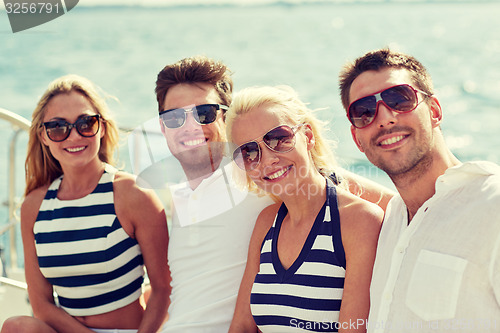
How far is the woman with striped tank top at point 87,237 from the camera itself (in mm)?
2613

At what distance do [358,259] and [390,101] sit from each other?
580mm

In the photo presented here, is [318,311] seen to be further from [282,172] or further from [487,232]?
[487,232]

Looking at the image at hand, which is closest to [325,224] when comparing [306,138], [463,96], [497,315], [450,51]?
[306,138]

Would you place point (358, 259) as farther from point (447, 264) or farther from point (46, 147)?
point (46, 147)

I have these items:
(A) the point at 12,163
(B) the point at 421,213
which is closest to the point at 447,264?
(B) the point at 421,213

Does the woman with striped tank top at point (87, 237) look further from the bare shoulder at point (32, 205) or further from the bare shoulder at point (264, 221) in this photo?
the bare shoulder at point (264, 221)

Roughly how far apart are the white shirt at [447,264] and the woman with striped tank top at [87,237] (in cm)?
124

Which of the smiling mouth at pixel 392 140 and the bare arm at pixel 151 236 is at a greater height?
the smiling mouth at pixel 392 140

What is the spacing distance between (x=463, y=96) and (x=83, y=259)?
1905cm

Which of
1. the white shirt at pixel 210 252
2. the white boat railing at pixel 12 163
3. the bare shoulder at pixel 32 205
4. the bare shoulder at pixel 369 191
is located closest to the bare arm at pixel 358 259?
the bare shoulder at pixel 369 191

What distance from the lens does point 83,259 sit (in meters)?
2.61

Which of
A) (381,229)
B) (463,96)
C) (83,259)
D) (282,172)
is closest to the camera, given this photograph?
(381,229)

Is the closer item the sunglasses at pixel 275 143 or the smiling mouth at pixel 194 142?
the sunglasses at pixel 275 143

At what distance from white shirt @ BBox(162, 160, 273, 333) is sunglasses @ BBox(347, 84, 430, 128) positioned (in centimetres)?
76
